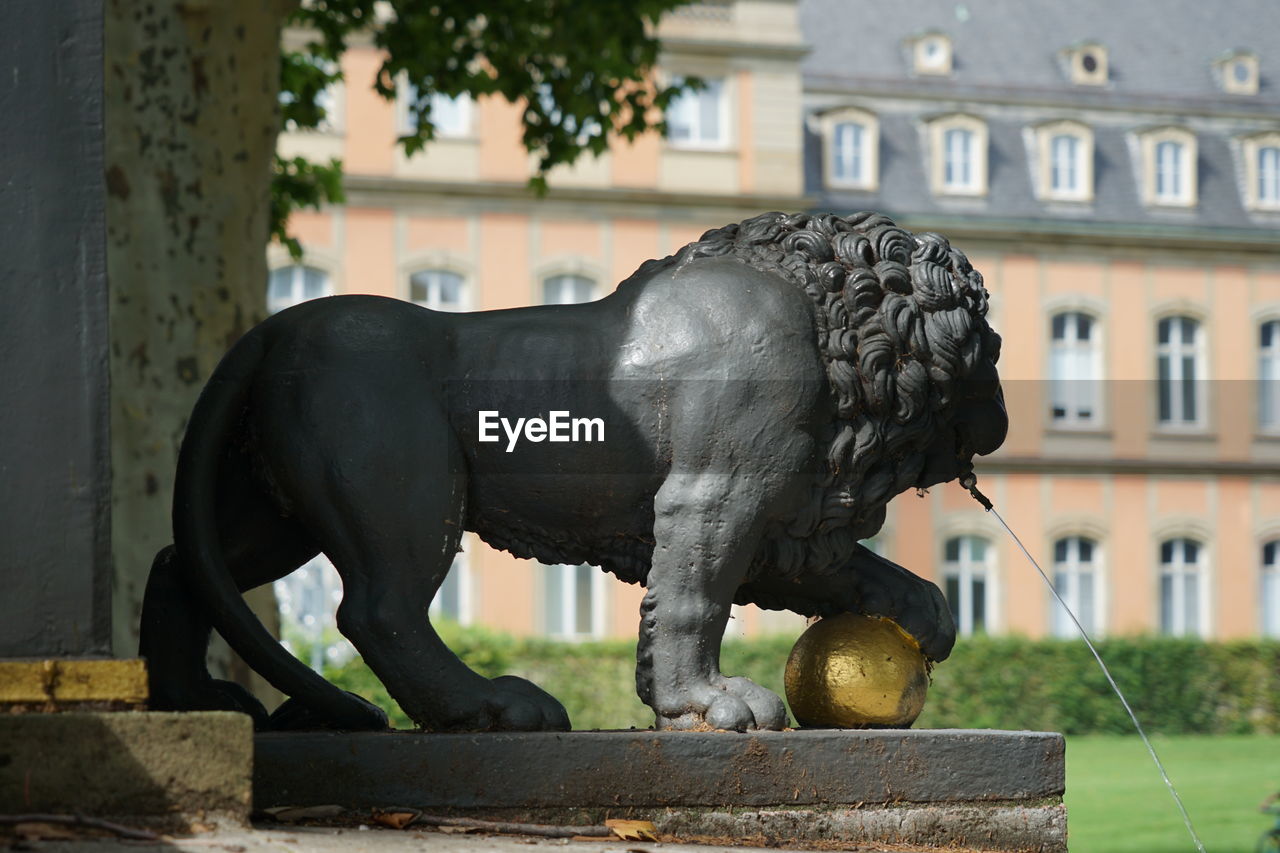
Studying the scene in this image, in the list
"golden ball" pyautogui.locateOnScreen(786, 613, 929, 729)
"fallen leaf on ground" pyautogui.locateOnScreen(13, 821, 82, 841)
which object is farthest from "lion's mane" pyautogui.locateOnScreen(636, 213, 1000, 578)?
"fallen leaf on ground" pyautogui.locateOnScreen(13, 821, 82, 841)

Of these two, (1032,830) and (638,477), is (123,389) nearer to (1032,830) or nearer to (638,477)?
(638,477)

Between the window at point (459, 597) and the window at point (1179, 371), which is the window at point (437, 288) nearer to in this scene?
the window at point (459, 597)

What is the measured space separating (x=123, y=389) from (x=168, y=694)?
15.4 feet

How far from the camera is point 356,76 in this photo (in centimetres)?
2967

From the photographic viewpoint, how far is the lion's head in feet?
14.6

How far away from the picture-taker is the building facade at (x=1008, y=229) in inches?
1170

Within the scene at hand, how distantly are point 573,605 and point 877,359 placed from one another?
2480 centimetres

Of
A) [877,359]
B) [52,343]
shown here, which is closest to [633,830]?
[877,359]

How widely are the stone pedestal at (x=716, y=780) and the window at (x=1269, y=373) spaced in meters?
30.9

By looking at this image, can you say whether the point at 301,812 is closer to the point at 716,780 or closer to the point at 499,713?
the point at 499,713

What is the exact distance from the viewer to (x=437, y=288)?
3002cm

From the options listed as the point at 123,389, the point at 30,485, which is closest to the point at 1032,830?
the point at 30,485

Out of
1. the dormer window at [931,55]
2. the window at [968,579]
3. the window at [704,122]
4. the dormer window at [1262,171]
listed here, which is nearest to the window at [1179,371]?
the dormer window at [1262,171]

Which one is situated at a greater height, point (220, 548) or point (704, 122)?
point (704, 122)
